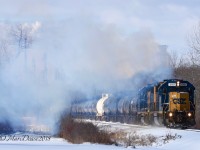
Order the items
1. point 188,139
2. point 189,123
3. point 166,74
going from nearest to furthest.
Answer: point 188,139 → point 189,123 → point 166,74

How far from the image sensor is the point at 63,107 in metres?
33.7

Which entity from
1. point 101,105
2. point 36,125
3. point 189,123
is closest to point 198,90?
point 101,105

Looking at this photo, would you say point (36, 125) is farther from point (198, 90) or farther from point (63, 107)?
point (198, 90)

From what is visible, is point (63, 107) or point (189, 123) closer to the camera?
point (189, 123)

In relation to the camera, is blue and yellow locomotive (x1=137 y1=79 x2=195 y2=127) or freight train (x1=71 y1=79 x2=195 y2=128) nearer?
blue and yellow locomotive (x1=137 y1=79 x2=195 y2=127)

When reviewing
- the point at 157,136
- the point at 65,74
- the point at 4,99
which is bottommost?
the point at 157,136

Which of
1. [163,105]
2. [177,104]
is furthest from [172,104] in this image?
[163,105]

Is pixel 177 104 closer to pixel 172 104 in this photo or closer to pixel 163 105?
pixel 172 104

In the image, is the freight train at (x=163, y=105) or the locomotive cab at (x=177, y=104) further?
the freight train at (x=163, y=105)

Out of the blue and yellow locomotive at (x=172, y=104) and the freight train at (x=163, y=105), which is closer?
the blue and yellow locomotive at (x=172, y=104)

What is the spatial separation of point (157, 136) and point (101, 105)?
65.7ft

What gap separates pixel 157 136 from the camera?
26.2 metres

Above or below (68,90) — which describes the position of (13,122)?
below

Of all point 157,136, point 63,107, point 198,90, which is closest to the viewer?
point 157,136
